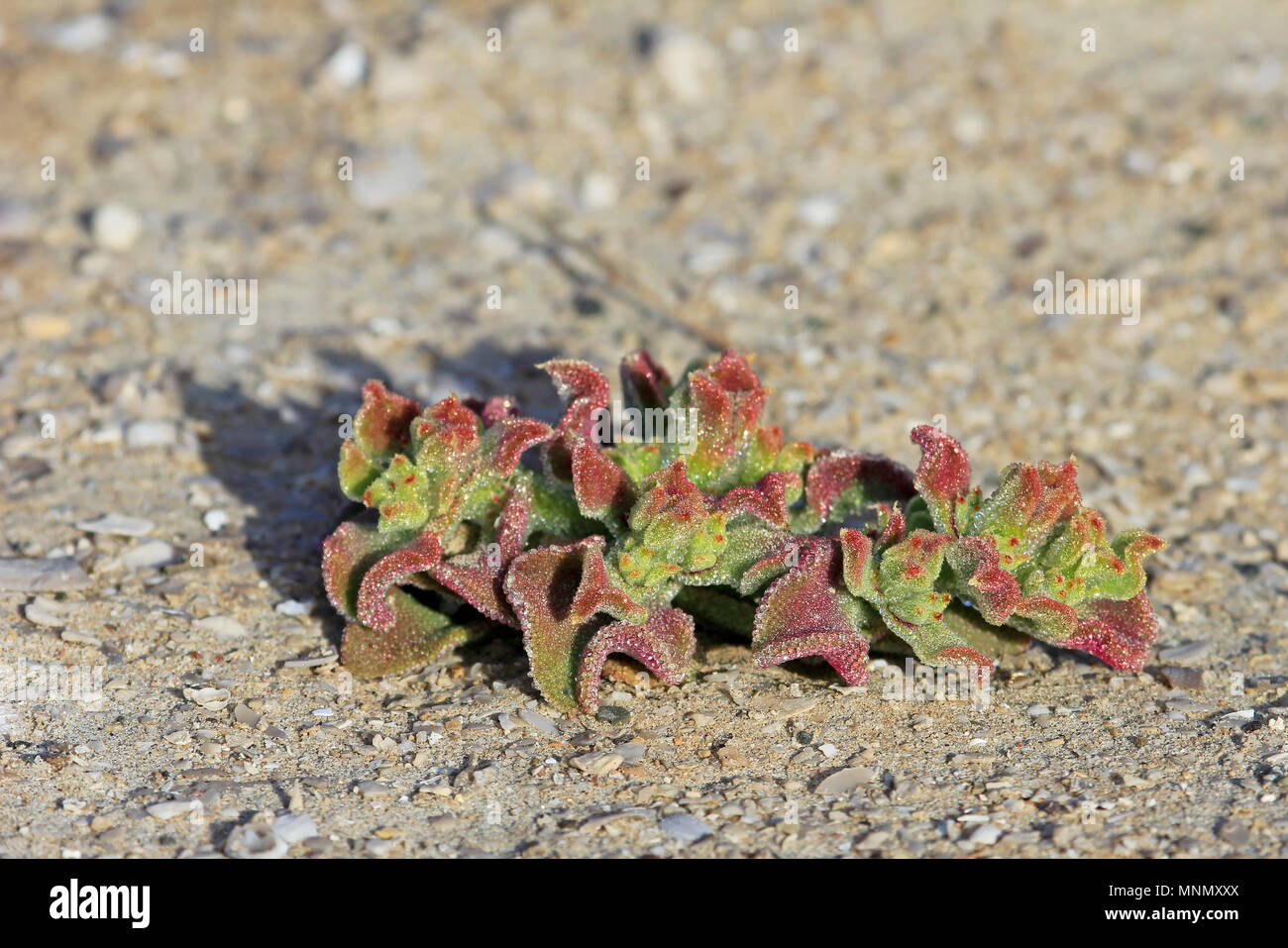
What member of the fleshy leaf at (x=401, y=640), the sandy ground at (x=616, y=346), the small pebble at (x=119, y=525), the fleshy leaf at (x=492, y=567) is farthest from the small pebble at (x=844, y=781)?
the small pebble at (x=119, y=525)

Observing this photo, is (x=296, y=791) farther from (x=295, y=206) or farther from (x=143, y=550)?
(x=295, y=206)

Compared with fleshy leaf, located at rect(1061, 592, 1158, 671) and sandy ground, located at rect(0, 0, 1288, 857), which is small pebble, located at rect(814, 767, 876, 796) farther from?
fleshy leaf, located at rect(1061, 592, 1158, 671)

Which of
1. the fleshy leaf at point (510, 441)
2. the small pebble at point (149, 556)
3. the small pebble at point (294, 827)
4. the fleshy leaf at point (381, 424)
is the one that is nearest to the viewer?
the small pebble at point (294, 827)

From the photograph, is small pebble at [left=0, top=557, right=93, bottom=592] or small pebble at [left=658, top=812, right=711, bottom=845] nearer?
small pebble at [left=658, top=812, right=711, bottom=845]

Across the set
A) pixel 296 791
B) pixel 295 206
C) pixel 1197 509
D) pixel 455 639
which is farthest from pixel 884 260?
pixel 296 791

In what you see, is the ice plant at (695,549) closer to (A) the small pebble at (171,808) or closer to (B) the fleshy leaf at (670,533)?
(B) the fleshy leaf at (670,533)

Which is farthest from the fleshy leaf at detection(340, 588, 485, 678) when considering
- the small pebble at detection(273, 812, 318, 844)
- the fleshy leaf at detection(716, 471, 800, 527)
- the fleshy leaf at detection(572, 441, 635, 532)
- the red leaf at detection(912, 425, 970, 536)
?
the red leaf at detection(912, 425, 970, 536)
